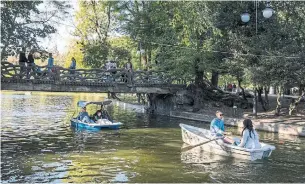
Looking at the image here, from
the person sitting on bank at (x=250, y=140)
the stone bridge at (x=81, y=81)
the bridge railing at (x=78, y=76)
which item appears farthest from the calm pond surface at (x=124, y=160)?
the bridge railing at (x=78, y=76)

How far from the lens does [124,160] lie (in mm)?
15508

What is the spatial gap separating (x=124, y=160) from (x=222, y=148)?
4.26m

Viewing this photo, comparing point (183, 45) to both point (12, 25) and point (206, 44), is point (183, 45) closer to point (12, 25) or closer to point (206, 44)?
point (206, 44)

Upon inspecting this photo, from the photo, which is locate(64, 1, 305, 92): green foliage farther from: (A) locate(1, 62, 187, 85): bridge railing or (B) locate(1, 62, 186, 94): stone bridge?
(B) locate(1, 62, 186, 94): stone bridge

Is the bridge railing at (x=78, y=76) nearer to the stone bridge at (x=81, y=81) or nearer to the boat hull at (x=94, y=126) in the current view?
the stone bridge at (x=81, y=81)

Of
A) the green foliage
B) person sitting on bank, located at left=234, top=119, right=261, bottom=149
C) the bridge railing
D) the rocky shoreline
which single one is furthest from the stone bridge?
person sitting on bank, located at left=234, top=119, right=261, bottom=149

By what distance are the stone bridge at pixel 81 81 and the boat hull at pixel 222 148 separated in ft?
35.0

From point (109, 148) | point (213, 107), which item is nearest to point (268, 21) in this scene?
point (213, 107)

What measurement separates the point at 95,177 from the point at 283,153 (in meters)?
9.35

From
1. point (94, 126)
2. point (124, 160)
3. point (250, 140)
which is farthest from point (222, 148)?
point (94, 126)

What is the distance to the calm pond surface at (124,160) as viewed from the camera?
1298cm

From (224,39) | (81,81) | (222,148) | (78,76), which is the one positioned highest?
(224,39)

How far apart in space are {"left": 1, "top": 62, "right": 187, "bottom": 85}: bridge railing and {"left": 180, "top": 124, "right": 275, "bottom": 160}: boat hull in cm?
1078

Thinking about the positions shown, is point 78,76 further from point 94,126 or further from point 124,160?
point 124,160
